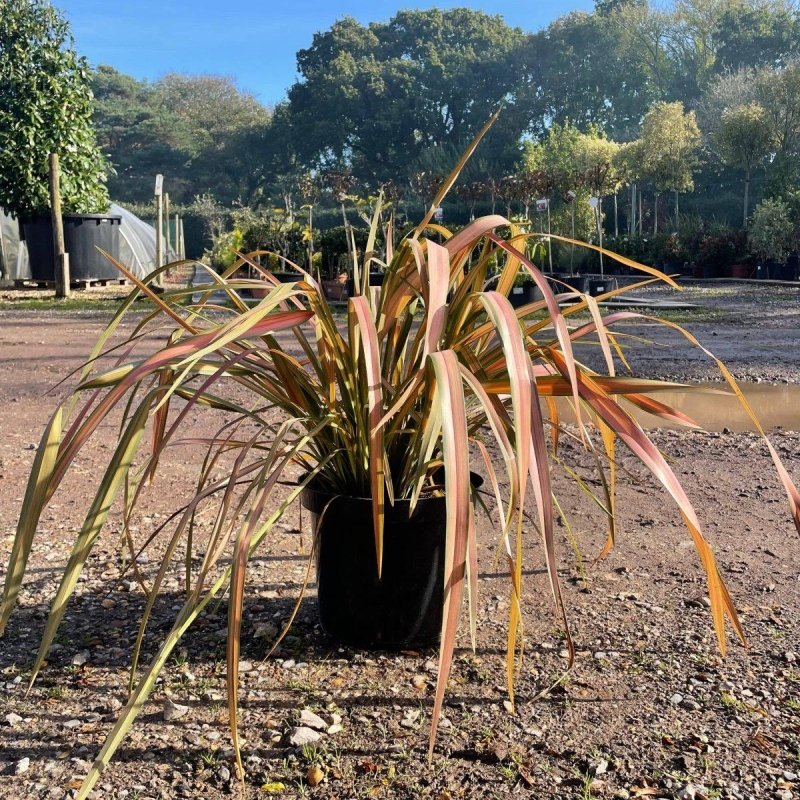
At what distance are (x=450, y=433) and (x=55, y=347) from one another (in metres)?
5.67

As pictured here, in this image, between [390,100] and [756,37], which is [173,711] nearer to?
[390,100]

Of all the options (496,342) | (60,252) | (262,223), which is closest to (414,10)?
(262,223)

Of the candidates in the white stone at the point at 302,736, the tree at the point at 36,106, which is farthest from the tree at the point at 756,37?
the white stone at the point at 302,736

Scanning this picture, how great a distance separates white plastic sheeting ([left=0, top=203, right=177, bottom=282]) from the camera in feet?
39.1

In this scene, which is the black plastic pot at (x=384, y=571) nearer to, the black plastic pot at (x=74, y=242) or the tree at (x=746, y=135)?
the black plastic pot at (x=74, y=242)

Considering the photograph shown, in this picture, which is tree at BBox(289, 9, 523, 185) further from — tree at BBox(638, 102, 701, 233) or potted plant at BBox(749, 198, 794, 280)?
potted plant at BBox(749, 198, 794, 280)

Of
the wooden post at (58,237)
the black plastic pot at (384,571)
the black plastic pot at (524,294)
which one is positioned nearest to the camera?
the black plastic pot at (384,571)

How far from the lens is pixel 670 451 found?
121 inches

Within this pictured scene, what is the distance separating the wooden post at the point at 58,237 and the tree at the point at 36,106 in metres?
0.40

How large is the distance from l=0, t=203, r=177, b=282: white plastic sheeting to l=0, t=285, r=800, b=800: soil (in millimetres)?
10203

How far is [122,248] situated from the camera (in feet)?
47.2

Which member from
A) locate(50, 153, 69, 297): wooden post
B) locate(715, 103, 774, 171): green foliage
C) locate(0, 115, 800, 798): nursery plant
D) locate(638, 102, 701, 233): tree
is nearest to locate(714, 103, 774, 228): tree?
locate(715, 103, 774, 171): green foliage

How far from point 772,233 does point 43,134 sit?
12209mm

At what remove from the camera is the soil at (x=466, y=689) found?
1.16 m
